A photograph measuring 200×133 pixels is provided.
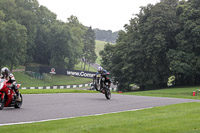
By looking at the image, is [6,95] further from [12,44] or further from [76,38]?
[76,38]

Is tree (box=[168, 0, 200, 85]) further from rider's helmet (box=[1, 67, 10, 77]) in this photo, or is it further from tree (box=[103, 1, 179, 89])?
rider's helmet (box=[1, 67, 10, 77])

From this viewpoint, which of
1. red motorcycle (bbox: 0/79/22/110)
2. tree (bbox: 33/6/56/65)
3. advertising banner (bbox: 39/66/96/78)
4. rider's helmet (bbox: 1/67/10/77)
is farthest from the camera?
tree (bbox: 33/6/56/65)

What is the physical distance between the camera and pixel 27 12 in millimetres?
85250

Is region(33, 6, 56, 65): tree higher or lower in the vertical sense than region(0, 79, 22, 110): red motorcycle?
higher

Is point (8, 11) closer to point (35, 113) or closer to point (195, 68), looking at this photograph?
point (195, 68)

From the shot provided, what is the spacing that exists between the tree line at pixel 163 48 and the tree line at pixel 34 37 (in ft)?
82.5

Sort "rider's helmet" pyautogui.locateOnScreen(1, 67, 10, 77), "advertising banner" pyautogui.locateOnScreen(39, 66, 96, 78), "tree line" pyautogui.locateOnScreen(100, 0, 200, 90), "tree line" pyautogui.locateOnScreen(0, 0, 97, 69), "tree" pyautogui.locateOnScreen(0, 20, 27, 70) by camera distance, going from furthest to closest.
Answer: "tree line" pyautogui.locateOnScreen(0, 0, 97, 69) < "tree" pyautogui.locateOnScreen(0, 20, 27, 70) < "advertising banner" pyautogui.locateOnScreen(39, 66, 96, 78) < "tree line" pyautogui.locateOnScreen(100, 0, 200, 90) < "rider's helmet" pyautogui.locateOnScreen(1, 67, 10, 77)

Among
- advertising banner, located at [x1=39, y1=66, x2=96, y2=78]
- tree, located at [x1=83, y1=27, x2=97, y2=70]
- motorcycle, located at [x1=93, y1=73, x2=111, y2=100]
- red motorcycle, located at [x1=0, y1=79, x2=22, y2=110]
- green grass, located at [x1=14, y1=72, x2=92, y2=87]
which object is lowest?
red motorcycle, located at [x1=0, y1=79, x2=22, y2=110]

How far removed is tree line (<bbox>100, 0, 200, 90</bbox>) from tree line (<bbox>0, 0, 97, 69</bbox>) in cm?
2514

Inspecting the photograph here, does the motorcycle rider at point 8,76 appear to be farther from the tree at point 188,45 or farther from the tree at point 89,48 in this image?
the tree at point 89,48

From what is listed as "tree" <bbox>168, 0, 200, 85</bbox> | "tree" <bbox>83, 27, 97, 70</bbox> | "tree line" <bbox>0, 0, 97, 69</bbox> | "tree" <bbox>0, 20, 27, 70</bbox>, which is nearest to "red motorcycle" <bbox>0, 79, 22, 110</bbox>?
"tree" <bbox>168, 0, 200, 85</bbox>

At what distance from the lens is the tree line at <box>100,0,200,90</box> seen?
161ft

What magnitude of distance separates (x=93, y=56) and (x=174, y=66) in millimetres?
70454

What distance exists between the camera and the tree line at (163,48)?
4912 centimetres
